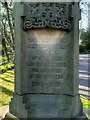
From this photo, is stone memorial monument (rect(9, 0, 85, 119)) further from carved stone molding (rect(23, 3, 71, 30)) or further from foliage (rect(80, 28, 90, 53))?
foliage (rect(80, 28, 90, 53))

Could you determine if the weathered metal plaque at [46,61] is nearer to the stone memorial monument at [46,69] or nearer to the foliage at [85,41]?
the stone memorial monument at [46,69]

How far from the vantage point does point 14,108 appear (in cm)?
506

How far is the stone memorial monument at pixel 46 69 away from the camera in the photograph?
4.92 meters

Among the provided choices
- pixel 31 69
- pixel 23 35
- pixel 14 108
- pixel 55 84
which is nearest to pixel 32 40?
pixel 23 35

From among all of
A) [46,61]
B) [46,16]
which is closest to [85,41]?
[46,61]

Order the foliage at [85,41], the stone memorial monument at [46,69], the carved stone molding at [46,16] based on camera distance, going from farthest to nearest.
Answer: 1. the foliage at [85,41]
2. the stone memorial monument at [46,69]
3. the carved stone molding at [46,16]

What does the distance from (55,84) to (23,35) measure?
118 cm

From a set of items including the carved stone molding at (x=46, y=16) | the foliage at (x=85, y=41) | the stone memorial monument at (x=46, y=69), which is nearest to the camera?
the carved stone molding at (x=46, y=16)

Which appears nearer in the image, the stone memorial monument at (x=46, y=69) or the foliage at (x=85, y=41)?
the stone memorial monument at (x=46, y=69)

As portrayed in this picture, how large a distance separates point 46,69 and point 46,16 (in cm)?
106

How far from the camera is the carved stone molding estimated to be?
15.7ft

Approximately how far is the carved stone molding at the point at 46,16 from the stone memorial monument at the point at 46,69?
67 mm

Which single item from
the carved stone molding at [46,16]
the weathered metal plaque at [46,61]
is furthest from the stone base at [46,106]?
the carved stone molding at [46,16]

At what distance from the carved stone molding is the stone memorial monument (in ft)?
0.22
